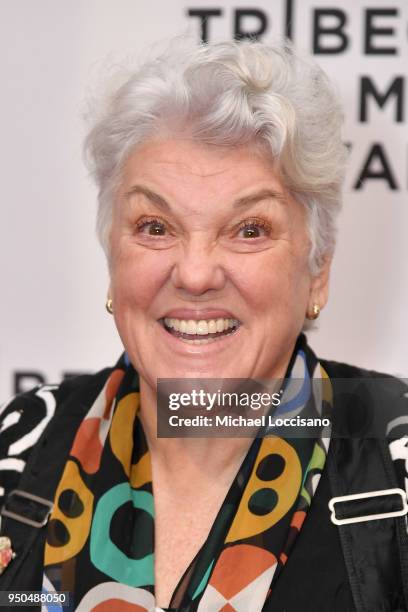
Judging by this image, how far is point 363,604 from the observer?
4.44ft

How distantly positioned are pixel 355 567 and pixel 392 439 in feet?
0.77

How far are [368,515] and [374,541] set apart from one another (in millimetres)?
45

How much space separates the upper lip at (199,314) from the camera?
1.47 meters

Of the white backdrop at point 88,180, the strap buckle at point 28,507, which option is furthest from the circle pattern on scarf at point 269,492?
the white backdrop at point 88,180

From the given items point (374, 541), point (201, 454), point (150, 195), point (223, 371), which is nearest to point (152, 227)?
point (150, 195)

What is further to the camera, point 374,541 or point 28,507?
point 28,507

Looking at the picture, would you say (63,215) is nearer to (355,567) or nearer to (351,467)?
(351,467)

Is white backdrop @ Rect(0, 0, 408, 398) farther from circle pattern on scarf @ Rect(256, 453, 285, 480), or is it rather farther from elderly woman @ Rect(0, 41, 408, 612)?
circle pattern on scarf @ Rect(256, 453, 285, 480)

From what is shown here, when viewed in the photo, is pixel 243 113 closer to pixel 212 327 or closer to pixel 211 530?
pixel 212 327

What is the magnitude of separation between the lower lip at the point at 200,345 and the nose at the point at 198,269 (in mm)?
93

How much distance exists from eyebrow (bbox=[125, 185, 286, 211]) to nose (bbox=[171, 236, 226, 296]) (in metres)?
→ 0.08

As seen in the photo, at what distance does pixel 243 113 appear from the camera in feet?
4.66

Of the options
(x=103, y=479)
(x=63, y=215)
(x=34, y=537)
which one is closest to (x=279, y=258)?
(x=103, y=479)

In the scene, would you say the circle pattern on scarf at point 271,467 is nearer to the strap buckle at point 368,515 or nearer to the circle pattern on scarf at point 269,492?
the circle pattern on scarf at point 269,492
